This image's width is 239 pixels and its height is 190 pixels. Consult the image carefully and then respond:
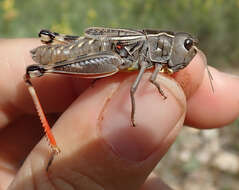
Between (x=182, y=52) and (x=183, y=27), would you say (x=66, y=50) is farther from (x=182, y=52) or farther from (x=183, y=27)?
(x=183, y=27)

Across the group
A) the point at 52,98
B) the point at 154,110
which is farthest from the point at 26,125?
the point at 154,110

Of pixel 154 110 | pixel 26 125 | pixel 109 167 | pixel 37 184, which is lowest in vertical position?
pixel 26 125

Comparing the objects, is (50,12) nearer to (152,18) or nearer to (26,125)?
(152,18)

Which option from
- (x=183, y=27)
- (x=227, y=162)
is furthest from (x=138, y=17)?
(x=227, y=162)

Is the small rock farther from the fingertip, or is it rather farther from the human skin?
the human skin

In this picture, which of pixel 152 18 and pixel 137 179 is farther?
pixel 152 18

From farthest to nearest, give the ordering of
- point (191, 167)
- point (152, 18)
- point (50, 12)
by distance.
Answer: point (152, 18), point (50, 12), point (191, 167)
